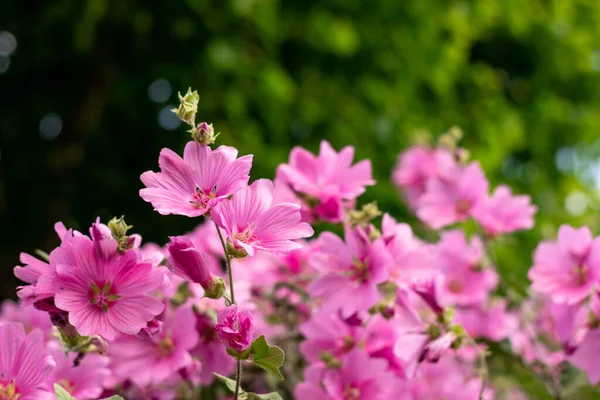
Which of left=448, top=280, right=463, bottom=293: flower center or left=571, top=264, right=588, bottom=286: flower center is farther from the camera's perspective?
left=448, top=280, right=463, bottom=293: flower center

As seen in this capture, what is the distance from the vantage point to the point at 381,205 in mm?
2990

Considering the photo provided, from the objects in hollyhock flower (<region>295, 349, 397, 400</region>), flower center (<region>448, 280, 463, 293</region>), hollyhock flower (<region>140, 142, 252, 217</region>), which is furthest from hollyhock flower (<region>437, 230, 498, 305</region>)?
hollyhock flower (<region>140, 142, 252, 217</region>)

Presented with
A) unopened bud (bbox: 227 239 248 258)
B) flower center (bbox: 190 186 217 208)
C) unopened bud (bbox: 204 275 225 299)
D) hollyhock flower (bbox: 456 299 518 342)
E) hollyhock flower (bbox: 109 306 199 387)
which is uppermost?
flower center (bbox: 190 186 217 208)

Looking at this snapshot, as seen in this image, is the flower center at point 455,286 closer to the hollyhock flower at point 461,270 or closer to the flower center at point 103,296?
the hollyhock flower at point 461,270

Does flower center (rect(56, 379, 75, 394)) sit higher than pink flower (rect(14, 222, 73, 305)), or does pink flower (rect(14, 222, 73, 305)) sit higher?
pink flower (rect(14, 222, 73, 305))

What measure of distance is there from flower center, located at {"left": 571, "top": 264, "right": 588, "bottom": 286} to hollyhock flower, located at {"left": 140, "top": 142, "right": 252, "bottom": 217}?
43 cm

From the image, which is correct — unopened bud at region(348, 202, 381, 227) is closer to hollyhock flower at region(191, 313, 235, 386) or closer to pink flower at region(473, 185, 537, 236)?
hollyhock flower at region(191, 313, 235, 386)

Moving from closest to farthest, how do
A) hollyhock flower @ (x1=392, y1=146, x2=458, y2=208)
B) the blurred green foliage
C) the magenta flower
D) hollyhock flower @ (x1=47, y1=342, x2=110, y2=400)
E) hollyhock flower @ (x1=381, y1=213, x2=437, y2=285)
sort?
the magenta flower
hollyhock flower @ (x1=47, y1=342, x2=110, y2=400)
hollyhock flower @ (x1=381, y1=213, x2=437, y2=285)
hollyhock flower @ (x1=392, y1=146, x2=458, y2=208)
the blurred green foliage

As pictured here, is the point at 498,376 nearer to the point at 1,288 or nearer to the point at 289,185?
the point at 289,185

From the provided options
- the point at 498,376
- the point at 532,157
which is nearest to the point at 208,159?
the point at 498,376

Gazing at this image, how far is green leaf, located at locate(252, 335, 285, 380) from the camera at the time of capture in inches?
22.3

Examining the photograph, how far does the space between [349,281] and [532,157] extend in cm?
390

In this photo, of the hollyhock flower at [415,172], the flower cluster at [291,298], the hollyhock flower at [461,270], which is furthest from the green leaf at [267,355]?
the hollyhock flower at [415,172]

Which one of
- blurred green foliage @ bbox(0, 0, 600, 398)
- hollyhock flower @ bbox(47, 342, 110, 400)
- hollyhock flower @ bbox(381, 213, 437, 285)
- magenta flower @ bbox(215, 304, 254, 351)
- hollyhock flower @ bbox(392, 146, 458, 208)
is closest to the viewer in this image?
magenta flower @ bbox(215, 304, 254, 351)
